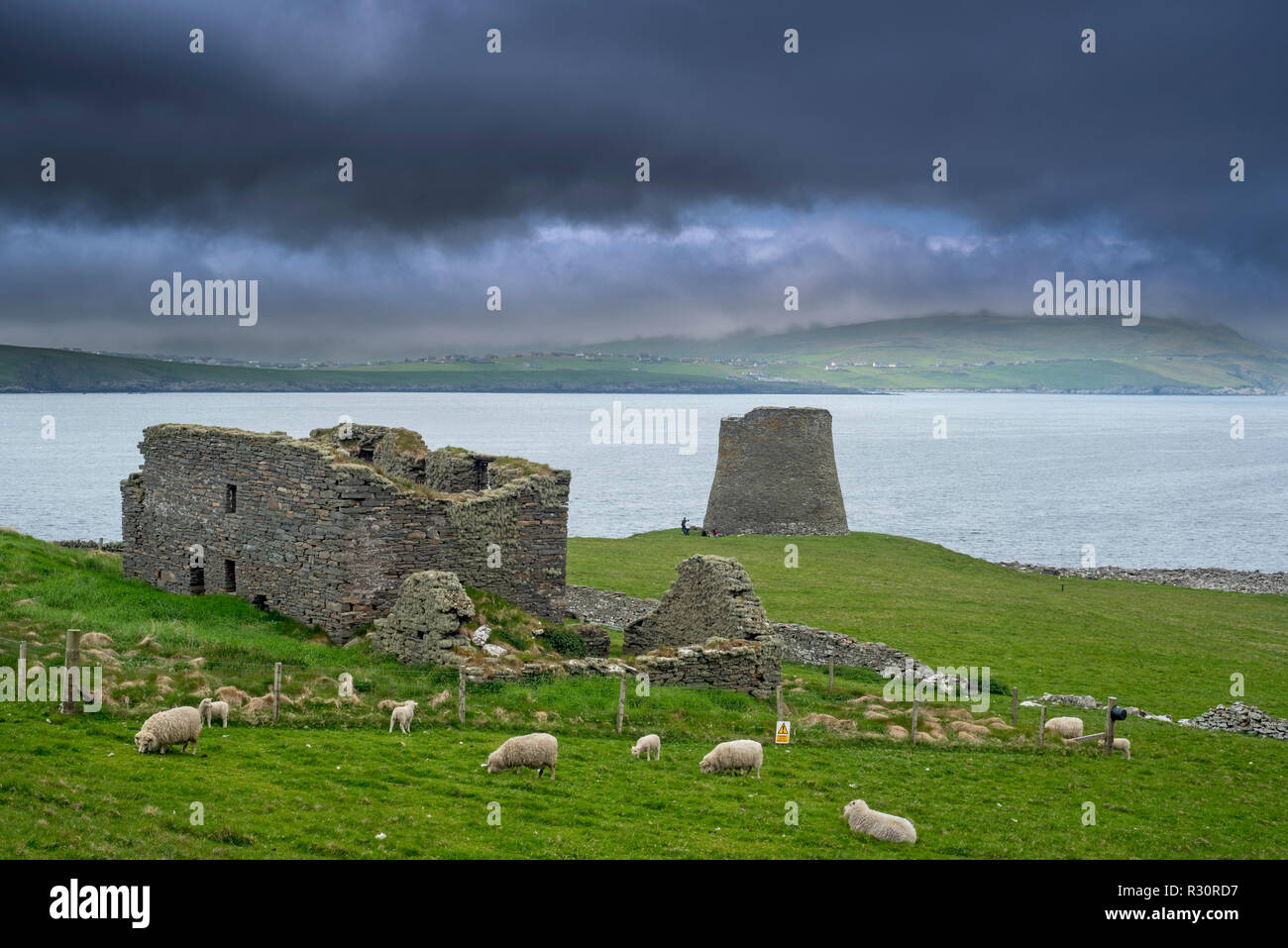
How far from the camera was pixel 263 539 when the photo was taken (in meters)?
27.9

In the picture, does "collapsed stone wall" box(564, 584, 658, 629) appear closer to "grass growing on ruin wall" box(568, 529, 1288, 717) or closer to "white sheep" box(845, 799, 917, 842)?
"grass growing on ruin wall" box(568, 529, 1288, 717)

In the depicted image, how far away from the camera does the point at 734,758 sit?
58.8 feet

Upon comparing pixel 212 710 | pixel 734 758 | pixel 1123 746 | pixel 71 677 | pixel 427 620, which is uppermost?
pixel 427 620

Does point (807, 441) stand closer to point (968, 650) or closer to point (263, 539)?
point (968, 650)

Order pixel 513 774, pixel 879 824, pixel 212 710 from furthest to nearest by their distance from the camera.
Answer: pixel 212 710 < pixel 513 774 < pixel 879 824

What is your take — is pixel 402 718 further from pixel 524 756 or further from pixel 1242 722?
pixel 1242 722

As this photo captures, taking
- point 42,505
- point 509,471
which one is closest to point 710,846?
point 509,471

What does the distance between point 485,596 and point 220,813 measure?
46.0 feet

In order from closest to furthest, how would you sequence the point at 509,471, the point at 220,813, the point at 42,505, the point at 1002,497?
the point at 220,813 → the point at 509,471 → the point at 42,505 → the point at 1002,497

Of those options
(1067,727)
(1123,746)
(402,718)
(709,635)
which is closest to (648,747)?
(402,718)

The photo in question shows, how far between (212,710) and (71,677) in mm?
2396

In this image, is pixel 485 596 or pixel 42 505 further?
pixel 42 505

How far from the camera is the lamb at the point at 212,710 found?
18.2 metres

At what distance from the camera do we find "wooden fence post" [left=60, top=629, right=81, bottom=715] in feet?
57.5
